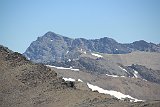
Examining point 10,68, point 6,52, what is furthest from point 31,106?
point 6,52

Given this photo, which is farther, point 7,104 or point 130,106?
point 7,104

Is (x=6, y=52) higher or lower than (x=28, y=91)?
higher

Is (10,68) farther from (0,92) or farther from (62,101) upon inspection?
(62,101)

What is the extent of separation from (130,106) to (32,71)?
36.2m

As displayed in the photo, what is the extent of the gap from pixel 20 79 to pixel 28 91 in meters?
6.29

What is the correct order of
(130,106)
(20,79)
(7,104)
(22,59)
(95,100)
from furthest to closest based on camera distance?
(22,59)
(20,79)
(7,104)
(95,100)
(130,106)

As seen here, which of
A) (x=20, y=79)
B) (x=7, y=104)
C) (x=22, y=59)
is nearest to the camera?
(x=7, y=104)

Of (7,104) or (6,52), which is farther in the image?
(6,52)

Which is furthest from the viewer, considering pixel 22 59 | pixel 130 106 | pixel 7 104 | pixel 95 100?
pixel 22 59

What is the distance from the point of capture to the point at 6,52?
11288 cm

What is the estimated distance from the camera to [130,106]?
7338 centimetres

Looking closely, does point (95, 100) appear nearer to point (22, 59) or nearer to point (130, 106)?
point (130, 106)

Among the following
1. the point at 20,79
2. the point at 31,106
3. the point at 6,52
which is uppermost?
the point at 6,52

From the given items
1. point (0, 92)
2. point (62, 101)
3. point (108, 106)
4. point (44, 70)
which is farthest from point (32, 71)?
point (108, 106)
